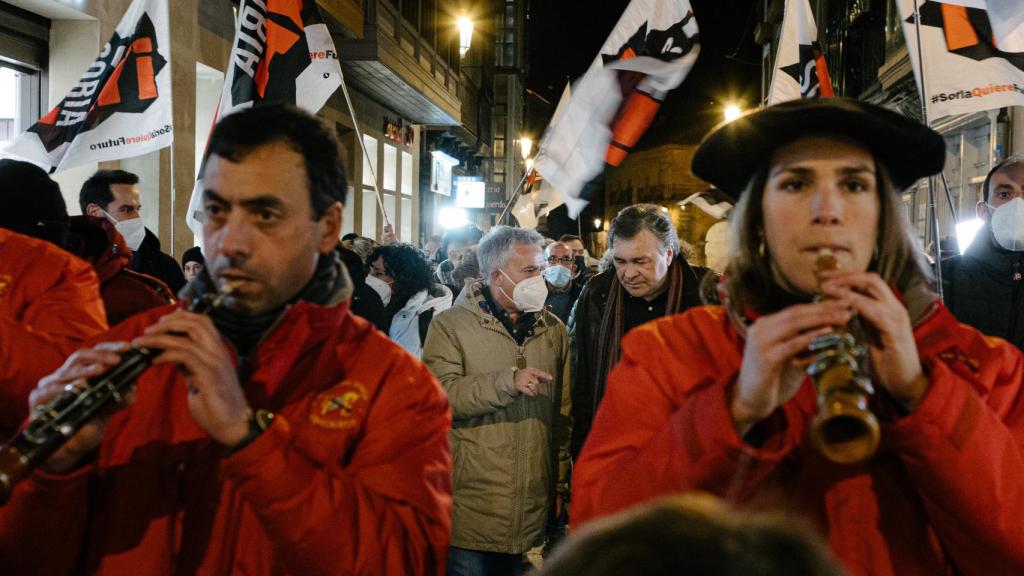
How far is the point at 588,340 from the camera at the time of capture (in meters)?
5.29

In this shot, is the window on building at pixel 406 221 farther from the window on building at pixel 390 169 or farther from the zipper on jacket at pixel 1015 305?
the zipper on jacket at pixel 1015 305

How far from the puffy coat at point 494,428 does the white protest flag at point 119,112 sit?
268 cm

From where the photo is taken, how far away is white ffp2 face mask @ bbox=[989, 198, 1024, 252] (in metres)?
4.67

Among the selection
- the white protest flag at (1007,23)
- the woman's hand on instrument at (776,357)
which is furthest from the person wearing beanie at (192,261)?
the woman's hand on instrument at (776,357)

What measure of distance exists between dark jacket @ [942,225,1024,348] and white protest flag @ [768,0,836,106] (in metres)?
1.70

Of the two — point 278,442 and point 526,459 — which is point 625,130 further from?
point 278,442

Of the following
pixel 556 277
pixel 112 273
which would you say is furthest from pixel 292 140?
pixel 556 277

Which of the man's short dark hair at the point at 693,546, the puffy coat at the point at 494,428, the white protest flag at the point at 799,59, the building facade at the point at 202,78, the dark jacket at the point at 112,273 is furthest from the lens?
the building facade at the point at 202,78

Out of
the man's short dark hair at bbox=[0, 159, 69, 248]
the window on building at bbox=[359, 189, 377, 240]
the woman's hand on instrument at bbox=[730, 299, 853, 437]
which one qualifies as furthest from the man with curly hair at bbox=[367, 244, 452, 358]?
the window on building at bbox=[359, 189, 377, 240]

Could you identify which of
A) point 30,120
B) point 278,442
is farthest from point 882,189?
point 30,120

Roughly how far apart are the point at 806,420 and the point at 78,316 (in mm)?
2308

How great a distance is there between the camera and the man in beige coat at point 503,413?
13.7 ft

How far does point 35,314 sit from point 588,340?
3431 millimetres

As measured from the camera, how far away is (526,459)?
14.1 ft
